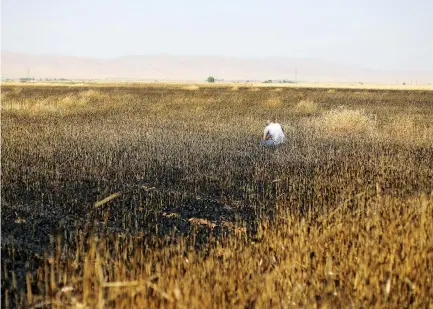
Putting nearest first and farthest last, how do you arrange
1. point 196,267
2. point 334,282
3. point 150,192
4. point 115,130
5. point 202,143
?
point 334,282
point 196,267
point 150,192
point 202,143
point 115,130

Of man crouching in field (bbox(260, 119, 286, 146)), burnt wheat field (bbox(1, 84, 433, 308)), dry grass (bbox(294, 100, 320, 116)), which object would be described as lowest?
burnt wheat field (bbox(1, 84, 433, 308))

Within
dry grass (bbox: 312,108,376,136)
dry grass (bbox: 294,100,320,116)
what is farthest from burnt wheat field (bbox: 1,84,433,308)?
dry grass (bbox: 294,100,320,116)

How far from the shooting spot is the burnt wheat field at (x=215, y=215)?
4.10 meters

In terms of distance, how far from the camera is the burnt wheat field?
13.4 feet

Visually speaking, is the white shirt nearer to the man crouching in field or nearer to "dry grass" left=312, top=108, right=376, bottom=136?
the man crouching in field

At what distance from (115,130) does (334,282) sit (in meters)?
12.3

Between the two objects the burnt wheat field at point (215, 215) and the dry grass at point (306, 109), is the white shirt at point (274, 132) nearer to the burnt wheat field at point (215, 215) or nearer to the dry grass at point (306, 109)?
the burnt wheat field at point (215, 215)

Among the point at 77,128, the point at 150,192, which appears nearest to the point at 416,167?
the point at 150,192

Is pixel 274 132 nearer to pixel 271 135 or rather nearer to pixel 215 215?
pixel 271 135

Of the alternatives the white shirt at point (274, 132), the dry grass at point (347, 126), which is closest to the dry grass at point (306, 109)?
the dry grass at point (347, 126)

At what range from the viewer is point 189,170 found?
32.6 ft

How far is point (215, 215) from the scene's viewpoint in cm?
711

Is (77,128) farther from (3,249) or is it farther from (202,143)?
(3,249)

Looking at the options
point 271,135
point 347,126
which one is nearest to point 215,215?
point 271,135
